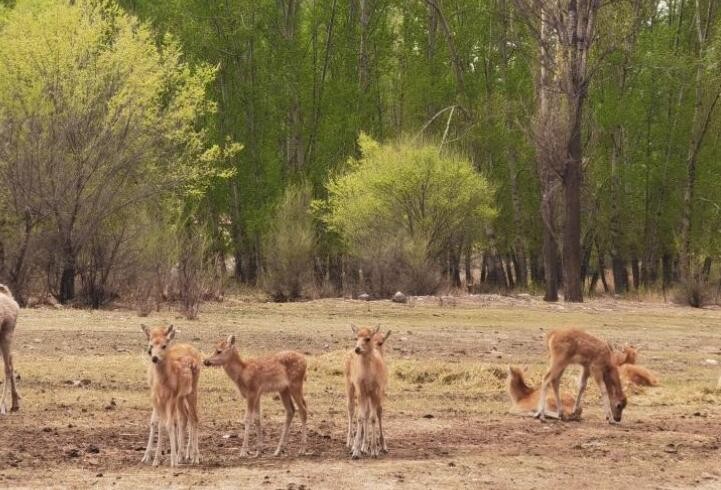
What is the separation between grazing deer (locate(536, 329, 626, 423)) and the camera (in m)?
14.6

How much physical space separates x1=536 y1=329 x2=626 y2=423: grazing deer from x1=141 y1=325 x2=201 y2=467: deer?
5.02 metres

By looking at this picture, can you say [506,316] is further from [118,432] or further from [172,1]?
[172,1]

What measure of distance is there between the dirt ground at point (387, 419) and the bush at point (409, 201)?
16.3m

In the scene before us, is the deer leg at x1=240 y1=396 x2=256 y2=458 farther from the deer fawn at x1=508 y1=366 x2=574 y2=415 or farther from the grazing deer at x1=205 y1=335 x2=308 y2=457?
the deer fawn at x1=508 y1=366 x2=574 y2=415

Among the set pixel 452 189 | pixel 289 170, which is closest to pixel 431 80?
pixel 289 170

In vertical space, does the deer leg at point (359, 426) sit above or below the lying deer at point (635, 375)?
below

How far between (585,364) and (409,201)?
31.3 m

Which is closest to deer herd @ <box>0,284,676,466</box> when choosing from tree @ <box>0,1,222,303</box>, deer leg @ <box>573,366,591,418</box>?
deer leg @ <box>573,366,591,418</box>

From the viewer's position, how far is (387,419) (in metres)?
14.5

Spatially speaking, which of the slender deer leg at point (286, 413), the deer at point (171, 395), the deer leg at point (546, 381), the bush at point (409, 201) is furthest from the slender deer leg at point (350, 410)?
the bush at point (409, 201)

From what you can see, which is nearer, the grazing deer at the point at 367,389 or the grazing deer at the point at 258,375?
the grazing deer at the point at 367,389

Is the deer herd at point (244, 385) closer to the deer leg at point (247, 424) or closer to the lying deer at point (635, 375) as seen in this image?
the deer leg at point (247, 424)

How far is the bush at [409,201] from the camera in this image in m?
43.5

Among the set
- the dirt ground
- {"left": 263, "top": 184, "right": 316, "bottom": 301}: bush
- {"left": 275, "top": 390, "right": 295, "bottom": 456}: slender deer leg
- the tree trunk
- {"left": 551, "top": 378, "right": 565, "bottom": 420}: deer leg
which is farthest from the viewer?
{"left": 263, "top": 184, "right": 316, "bottom": 301}: bush
